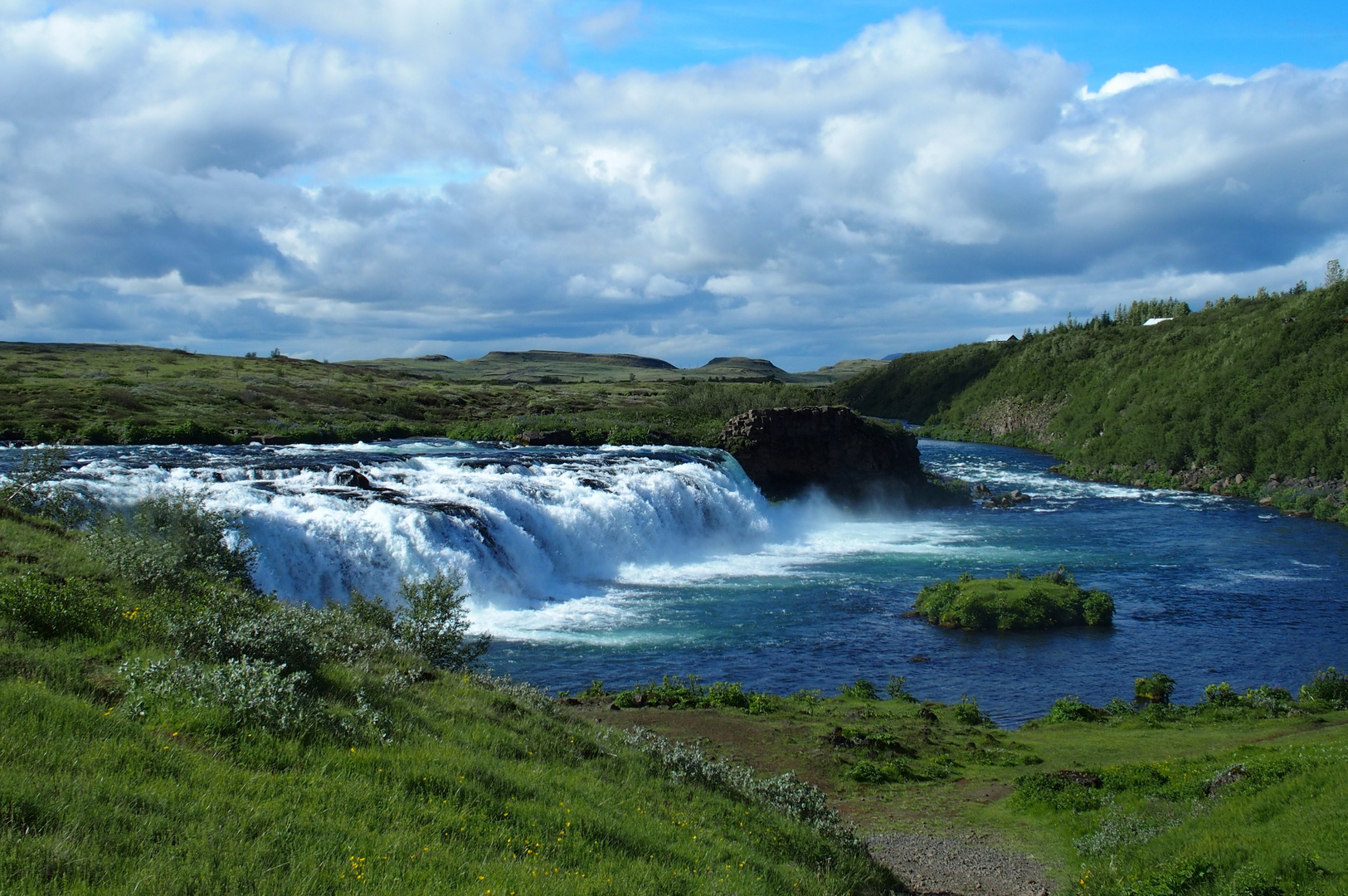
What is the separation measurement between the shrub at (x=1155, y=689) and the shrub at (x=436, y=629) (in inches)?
623

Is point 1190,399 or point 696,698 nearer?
point 696,698

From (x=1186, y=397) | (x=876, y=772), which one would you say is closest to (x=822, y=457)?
(x=1186, y=397)

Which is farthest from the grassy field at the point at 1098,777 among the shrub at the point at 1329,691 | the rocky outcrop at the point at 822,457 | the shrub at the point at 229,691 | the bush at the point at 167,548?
the rocky outcrop at the point at 822,457

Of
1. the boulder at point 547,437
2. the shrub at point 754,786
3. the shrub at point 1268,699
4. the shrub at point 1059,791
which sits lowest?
the shrub at point 1268,699

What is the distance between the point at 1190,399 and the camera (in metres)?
70.9

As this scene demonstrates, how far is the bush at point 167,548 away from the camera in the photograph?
12.9 metres

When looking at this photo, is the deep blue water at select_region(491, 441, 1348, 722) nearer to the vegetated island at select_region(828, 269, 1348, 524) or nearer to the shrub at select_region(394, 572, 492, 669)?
the shrub at select_region(394, 572, 492, 669)

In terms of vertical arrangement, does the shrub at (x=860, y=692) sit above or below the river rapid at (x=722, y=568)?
below

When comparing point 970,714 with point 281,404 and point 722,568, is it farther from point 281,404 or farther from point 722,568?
point 281,404

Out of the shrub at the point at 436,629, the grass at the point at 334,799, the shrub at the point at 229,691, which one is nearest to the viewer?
the grass at the point at 334,799

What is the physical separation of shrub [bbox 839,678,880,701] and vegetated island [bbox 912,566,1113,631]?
7223mm

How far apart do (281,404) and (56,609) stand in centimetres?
5389

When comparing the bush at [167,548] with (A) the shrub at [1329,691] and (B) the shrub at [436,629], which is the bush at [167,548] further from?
(A) the shrub at [1329,691]

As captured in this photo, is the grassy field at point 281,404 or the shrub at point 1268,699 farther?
the grassy field at point 281,404
